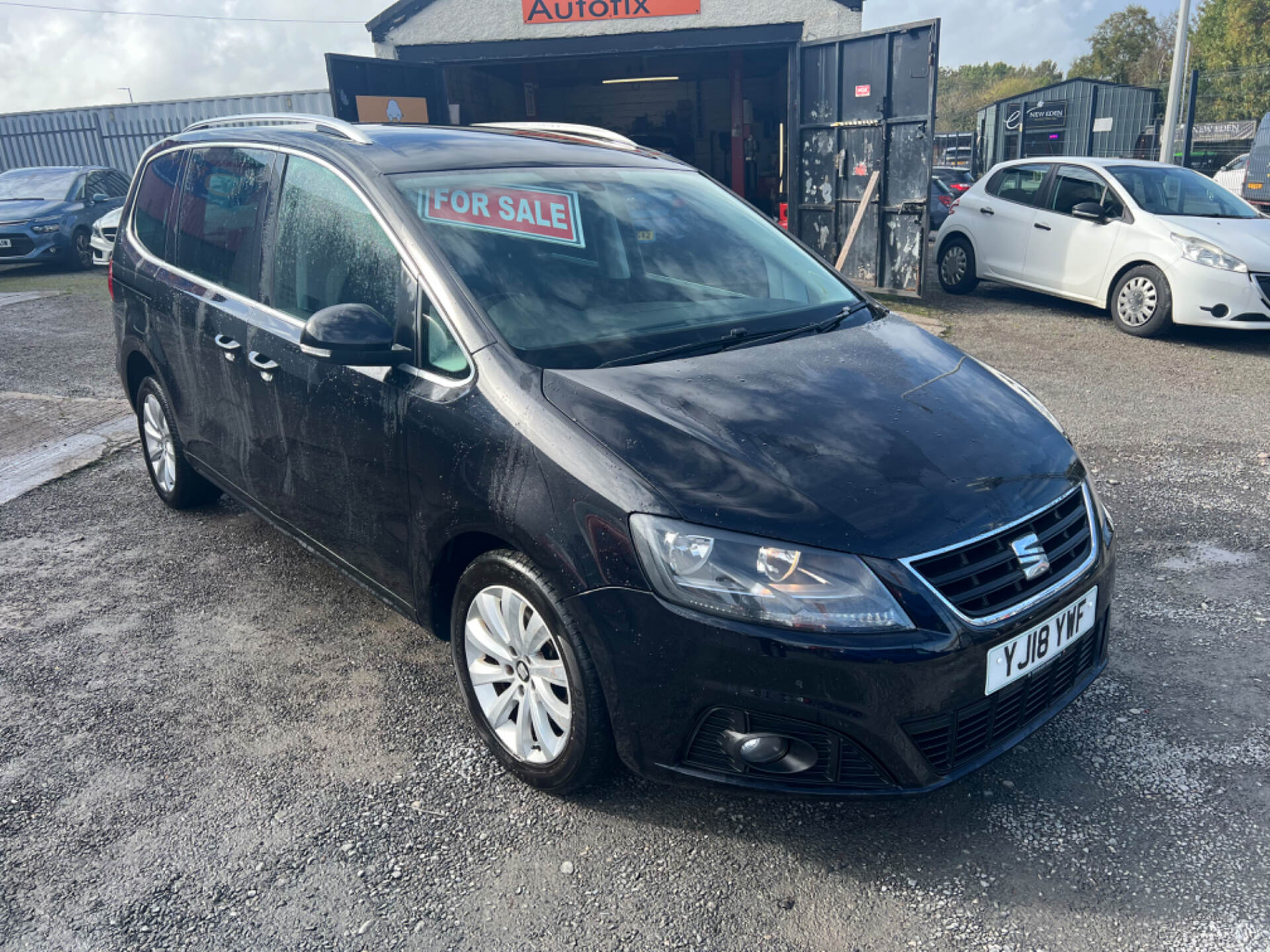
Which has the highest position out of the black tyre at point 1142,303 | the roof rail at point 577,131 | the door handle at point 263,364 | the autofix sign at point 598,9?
the autofix sign at point 598,9

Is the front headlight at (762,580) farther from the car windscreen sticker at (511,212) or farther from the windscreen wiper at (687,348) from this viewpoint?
the car windscreen sticker at (511,212)

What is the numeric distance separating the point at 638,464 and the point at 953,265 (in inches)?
379

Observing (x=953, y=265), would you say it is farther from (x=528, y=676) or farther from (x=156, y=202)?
(x=528, y=676)

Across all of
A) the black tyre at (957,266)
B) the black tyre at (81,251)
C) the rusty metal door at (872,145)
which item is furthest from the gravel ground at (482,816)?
the black tyre at (81,251)

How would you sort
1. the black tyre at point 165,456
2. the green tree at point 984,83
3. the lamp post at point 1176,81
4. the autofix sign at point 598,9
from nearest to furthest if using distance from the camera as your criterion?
the black tyre at point 165,456, the autofix sign at point 598,9, the lamp post at point 1176,81, the green tree at point 984,83

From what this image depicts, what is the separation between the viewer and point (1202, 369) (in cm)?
745

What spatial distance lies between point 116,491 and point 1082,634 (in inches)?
187

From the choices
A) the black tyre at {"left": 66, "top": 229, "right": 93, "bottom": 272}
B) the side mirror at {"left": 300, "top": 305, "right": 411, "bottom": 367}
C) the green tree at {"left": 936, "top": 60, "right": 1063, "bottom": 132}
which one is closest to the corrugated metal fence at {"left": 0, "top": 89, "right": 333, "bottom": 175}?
the black tyre at {"left": 66, "top": 229, "right": 93, "bottom": 272}

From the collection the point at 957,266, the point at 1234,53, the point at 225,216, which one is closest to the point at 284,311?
the point at 225,216

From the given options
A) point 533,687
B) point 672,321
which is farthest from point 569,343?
point 533,687

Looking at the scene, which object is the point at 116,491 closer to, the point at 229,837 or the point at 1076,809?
the point at 229,837

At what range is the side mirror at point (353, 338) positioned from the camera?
2.79 meters

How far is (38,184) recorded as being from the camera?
1524 centimetres

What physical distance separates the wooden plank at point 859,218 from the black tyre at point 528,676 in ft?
27.9
